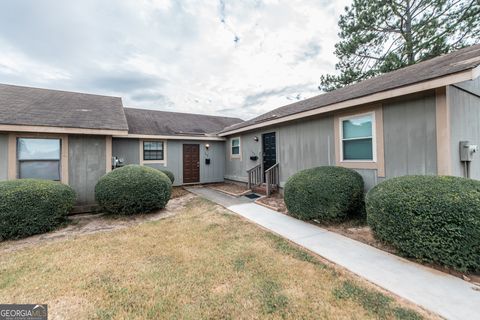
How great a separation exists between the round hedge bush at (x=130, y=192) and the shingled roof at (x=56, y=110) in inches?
69.6

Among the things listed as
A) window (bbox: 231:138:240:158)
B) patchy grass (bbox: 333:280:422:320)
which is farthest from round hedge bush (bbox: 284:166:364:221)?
window (bbox: 231:138:240:158)

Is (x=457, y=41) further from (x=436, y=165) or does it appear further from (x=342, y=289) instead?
(x=342, y=289)

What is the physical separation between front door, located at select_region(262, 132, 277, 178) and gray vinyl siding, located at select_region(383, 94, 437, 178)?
13.0ft

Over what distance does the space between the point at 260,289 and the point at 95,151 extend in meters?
6.60

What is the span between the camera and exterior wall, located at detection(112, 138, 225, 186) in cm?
951

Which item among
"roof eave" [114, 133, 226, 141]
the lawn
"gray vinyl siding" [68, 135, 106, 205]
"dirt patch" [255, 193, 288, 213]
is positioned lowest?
the lawn

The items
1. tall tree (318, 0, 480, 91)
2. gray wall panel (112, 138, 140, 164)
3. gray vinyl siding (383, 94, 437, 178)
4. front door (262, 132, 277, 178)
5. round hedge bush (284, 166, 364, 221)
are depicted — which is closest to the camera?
gray vinyl siding (383, 94, 437, 178)

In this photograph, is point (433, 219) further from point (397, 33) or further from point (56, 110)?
point (397, 33)

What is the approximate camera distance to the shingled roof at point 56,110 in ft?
19.1

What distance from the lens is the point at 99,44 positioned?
320 inches

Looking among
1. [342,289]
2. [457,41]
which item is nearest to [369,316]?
[342,289]

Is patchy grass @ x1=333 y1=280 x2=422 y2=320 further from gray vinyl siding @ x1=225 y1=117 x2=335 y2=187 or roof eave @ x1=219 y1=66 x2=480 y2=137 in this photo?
gray vinyl siding @ x1=225 y1=117 x2=335 y2=187

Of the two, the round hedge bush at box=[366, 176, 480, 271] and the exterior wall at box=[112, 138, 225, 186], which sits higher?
the exterior wall at box=[112, 138, 225, 186]

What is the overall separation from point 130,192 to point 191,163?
5572 millimetres
